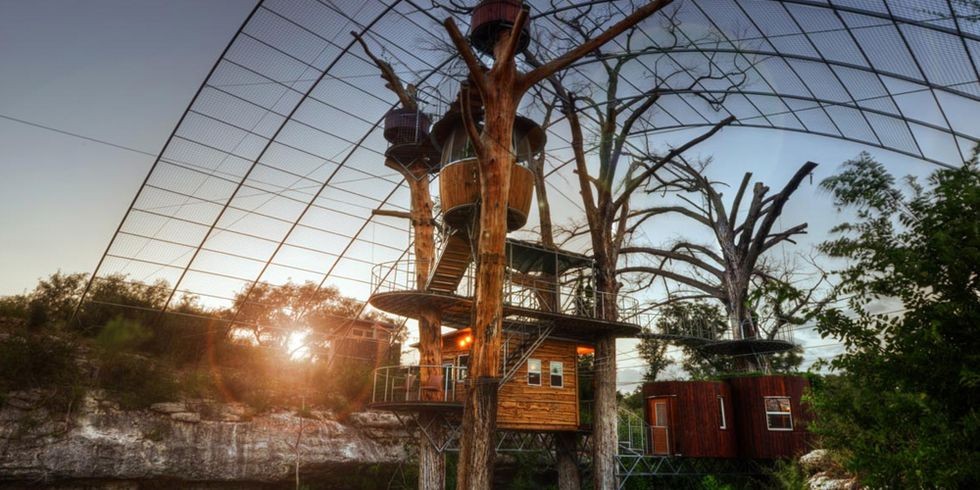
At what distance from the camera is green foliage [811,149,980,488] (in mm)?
4398

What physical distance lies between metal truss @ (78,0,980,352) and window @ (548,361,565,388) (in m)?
12.0

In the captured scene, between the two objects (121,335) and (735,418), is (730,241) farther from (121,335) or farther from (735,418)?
(121,335)

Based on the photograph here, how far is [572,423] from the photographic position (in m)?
22.1

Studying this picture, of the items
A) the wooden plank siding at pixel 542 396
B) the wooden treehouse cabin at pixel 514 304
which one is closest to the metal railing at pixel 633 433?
the wooden plank siding at pixel 542 396

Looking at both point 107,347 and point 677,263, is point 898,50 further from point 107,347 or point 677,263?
point 107,347

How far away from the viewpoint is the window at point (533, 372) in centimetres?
2155

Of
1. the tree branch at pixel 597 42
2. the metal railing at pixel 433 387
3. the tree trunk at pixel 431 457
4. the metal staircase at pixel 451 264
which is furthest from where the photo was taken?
the metal staircase at pixel 451 264

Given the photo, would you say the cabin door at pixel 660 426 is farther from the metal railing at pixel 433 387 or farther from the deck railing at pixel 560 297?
the metal railing at pixel 433 387

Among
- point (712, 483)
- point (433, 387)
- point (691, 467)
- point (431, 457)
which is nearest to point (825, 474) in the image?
point (712, 483)

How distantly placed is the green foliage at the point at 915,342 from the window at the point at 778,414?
1952cm

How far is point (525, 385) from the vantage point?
21297 mm

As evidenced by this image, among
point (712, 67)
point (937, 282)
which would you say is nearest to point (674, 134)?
point (712, 67)

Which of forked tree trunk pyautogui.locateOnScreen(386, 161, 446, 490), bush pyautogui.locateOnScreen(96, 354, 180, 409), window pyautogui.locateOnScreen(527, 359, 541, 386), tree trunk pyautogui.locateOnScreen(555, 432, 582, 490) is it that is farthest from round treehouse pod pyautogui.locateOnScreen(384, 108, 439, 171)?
tree trunk pyautogui.locateOnScreen(555, 432, 582, 490)

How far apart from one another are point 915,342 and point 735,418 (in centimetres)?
A: 2183
